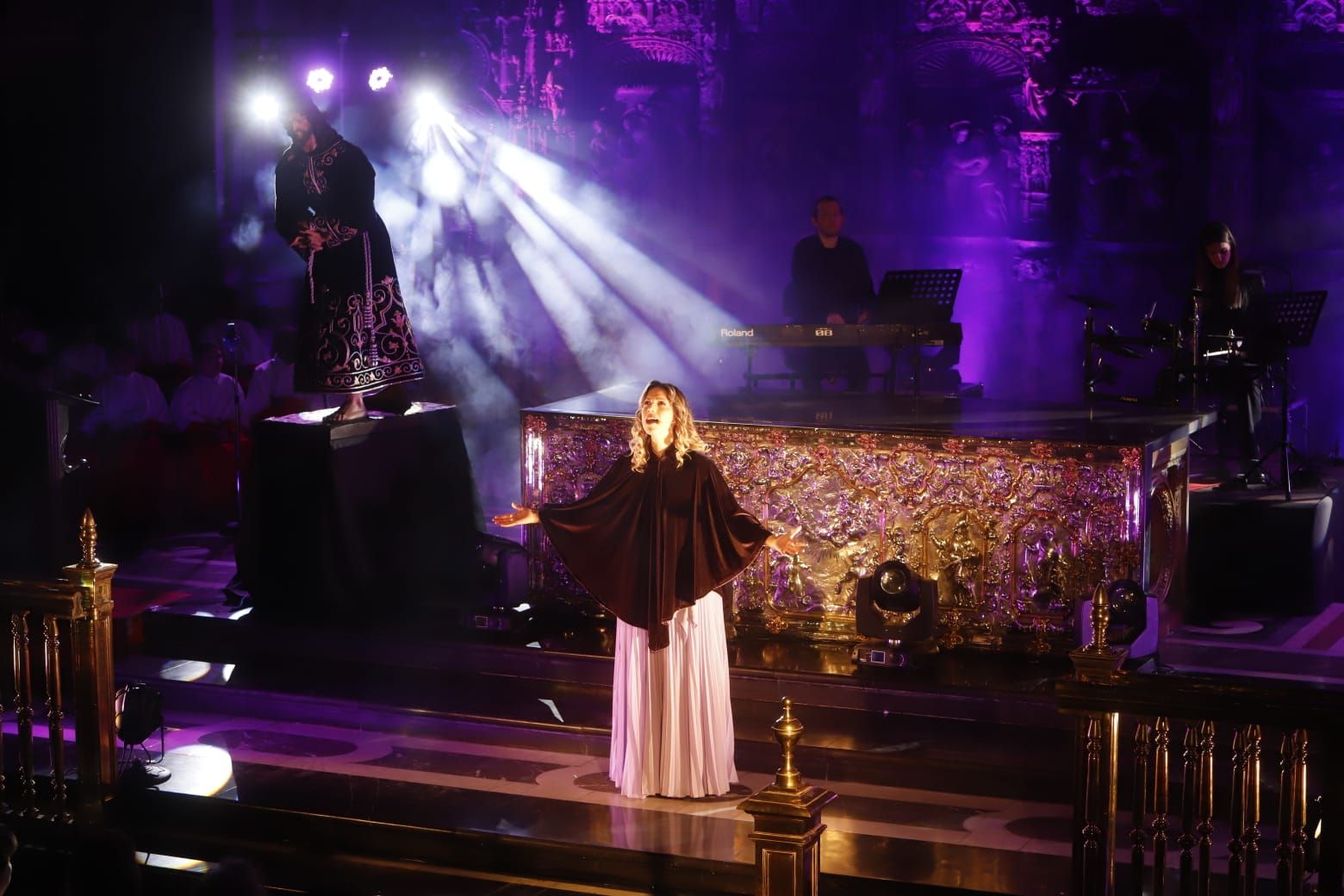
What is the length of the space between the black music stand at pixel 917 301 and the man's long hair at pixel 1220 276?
1.55 metres

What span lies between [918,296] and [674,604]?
180 inches

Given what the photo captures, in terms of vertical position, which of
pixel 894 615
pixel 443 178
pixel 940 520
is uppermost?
pixel 443 178

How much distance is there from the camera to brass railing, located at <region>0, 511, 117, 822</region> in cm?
759

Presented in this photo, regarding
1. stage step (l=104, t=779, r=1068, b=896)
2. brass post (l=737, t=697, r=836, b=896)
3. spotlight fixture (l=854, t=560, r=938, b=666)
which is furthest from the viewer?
spotlight fixture (l=854, t=560, r=938, b=666)

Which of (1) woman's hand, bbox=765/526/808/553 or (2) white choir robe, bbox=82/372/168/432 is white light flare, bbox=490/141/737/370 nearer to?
(2) white choir robe, bbox=82/372/168/432

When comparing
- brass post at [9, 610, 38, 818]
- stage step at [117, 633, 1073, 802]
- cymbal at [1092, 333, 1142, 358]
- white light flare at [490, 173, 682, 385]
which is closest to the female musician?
cymbal at [1092, 333, 1142, 358]

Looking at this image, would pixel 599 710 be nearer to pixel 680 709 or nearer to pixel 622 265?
pixel 680 709

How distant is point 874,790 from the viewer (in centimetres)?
819

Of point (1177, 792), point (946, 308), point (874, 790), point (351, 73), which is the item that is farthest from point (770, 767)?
point (351, 73)

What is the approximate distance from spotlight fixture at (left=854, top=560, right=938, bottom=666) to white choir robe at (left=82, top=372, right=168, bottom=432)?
21.3 ft

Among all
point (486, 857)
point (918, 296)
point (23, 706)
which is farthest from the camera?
point (918, 296)

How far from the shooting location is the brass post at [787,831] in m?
6.00

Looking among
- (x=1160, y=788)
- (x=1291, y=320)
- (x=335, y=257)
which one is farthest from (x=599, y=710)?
(x=1291, y=320)

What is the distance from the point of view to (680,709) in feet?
25.9
